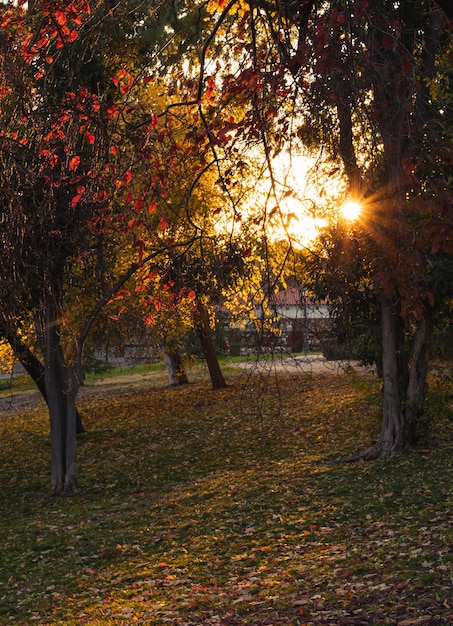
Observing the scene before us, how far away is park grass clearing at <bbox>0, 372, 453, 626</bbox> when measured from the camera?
7621mm

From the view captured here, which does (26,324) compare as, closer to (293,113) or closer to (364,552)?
(364,552)

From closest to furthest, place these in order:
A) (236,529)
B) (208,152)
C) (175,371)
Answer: (208,152) < (236,529) < (175,371)

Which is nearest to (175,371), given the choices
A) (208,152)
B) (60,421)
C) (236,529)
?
(60,421)

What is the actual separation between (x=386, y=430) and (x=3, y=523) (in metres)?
6.89

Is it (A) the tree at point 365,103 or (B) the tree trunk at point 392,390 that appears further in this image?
(B) the tree trunk at point 392,390

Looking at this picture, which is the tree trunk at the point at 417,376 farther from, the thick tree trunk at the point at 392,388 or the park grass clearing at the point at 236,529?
the park grass clearing at the point at 236,529

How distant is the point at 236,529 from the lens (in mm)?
11516

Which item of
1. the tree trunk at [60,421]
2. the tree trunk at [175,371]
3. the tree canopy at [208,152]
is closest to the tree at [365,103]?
the tree canopy at [208,152]

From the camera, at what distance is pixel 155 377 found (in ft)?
135

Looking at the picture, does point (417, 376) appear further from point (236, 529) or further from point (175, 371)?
point (175, 371)

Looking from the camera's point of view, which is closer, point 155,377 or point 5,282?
point 5,282

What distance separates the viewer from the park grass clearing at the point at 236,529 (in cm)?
762

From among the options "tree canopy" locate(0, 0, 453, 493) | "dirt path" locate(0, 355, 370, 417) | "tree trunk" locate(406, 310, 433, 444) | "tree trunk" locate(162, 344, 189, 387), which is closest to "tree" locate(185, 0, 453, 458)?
"tree canopy" locate(0, 0, 453, 493)

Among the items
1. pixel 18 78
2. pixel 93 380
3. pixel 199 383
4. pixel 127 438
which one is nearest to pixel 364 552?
pixel 18 78
